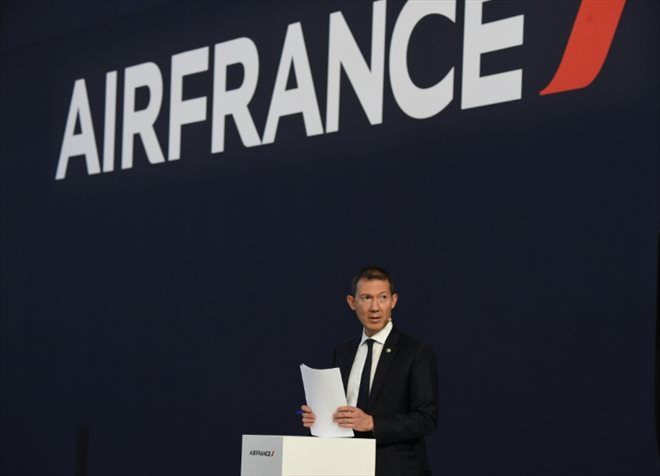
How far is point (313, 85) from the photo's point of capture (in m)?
6.67

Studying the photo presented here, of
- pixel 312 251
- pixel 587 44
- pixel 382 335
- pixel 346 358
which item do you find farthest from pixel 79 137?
pixel 382 335

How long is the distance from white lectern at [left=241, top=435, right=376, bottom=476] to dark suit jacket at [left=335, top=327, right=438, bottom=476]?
340 millimetres

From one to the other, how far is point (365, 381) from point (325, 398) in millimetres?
364

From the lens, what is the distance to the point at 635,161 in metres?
5.16

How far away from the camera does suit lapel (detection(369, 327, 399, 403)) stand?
3.86m

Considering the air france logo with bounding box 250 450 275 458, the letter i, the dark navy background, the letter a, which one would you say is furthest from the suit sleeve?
the letter a

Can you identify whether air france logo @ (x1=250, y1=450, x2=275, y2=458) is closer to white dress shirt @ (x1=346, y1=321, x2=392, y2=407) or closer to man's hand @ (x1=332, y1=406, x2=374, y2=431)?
man's hand @ (x1=332, y1=406, x2=374, y2=431)

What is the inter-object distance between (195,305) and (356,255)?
4.46 ft

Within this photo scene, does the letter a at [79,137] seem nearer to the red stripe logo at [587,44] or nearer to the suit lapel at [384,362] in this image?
the red stripe logo at [587,44]

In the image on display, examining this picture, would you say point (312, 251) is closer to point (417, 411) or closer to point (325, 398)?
point (417, 411)

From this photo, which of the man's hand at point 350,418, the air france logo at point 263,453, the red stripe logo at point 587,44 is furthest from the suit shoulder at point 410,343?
the red stripe logo at point 587,44

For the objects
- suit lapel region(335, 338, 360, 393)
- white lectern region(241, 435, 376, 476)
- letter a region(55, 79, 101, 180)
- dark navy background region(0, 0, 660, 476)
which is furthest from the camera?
letter a region(55, 79, 101, 180)

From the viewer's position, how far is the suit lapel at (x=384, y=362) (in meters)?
3.86

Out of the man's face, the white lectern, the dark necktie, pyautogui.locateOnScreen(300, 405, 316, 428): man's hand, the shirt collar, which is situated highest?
the man's face
